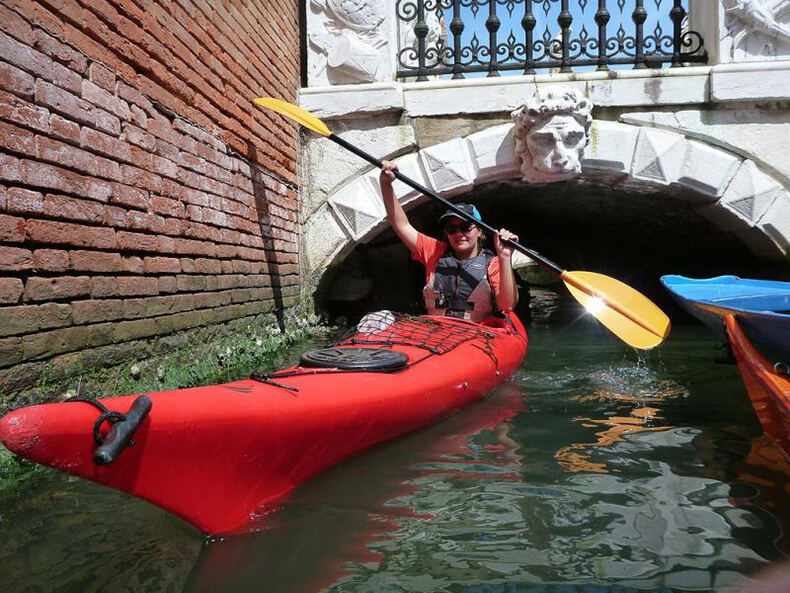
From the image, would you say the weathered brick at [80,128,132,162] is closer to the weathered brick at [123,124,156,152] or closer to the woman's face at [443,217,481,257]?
the weathered brick at [123,124,156,152]

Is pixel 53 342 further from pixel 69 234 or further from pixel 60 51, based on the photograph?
pixel 60 51

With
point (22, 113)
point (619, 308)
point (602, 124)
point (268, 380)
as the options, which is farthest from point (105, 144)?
point (602, 124)

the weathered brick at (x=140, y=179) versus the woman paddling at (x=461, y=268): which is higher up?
the weathered brick at (x=140, y=179)

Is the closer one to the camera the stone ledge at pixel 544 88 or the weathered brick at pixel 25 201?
the weathered brick at pixel 25 201

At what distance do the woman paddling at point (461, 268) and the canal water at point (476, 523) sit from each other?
1.27 metres


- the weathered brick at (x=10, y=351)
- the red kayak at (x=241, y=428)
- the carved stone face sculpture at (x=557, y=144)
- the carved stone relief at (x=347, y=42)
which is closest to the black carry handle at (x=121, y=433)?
the red kayak at (x=241, y=428)

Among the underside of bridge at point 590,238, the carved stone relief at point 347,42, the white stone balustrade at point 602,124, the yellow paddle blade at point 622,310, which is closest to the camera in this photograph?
the yellow paddle blade at point 622,310

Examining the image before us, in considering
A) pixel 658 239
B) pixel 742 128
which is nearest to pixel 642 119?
pixel 742 128

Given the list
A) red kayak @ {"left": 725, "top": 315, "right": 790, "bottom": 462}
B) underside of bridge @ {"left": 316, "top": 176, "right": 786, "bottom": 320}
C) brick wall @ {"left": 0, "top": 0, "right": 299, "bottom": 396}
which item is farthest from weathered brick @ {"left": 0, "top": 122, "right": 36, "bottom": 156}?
underside of bridge @ {"left": 316, "top": 176, "right": 786, "bottom": 320}

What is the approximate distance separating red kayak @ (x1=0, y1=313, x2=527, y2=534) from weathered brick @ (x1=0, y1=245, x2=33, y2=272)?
978 mm

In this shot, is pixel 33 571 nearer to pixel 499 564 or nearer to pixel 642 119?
pixel 499 564

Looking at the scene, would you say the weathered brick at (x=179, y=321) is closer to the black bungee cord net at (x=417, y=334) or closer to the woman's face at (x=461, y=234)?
the black bungee cord net at (x=417, y=334)

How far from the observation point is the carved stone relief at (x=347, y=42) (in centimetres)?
516

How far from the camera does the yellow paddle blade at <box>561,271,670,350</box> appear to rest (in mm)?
3376
